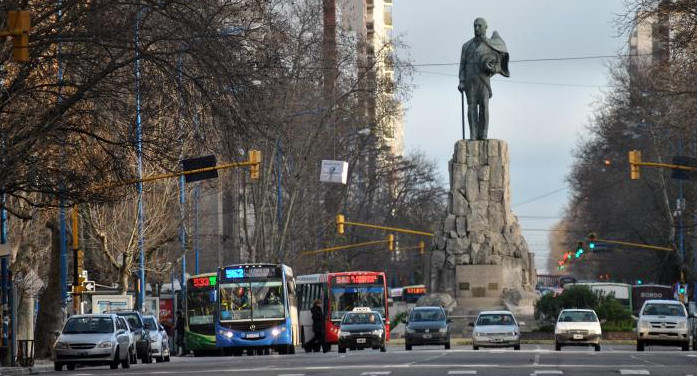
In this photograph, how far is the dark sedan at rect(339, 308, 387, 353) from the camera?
52.2 metres

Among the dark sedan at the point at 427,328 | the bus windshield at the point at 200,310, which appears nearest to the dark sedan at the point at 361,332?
the dark sedan at the point at 427,328

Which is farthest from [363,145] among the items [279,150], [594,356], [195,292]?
[594,356]

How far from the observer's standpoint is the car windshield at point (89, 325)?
40.1m

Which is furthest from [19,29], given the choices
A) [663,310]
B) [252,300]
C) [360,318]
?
[360,318]

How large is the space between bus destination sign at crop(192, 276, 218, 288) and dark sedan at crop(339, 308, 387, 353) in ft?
15.6

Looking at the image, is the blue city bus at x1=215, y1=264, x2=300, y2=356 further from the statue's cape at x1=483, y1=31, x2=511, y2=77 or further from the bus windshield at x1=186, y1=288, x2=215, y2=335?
the statue's cape at x1=483, y1=31, x2=511, y2=77

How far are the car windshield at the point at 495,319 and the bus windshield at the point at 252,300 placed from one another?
6807 millimetres

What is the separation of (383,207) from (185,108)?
73.4 metres

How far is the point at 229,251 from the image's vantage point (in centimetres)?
10469

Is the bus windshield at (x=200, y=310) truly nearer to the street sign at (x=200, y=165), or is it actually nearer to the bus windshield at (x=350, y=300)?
the bus windshield at (x=350, y=300)

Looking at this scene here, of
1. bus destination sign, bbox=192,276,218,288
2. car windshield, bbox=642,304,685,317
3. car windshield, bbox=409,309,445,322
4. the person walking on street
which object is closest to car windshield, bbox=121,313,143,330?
bus destination sign, bbox=192,276,218,288

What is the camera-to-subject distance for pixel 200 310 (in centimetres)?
5494

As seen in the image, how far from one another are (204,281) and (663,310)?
15.4 metres

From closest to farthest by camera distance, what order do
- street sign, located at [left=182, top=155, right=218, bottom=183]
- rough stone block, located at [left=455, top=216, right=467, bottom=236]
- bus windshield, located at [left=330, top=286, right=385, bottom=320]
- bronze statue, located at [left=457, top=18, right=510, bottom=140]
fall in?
street sign, located at [left=182, top=155, right=218, bottom=183], bus windshield, located at [left=330, top=286, right=385, bottom=320], rough stone block, located at [left=455, top=216, right=467, bottom=236], bronze statue, located at [left=457, top=18, right=510, bottom=140]
